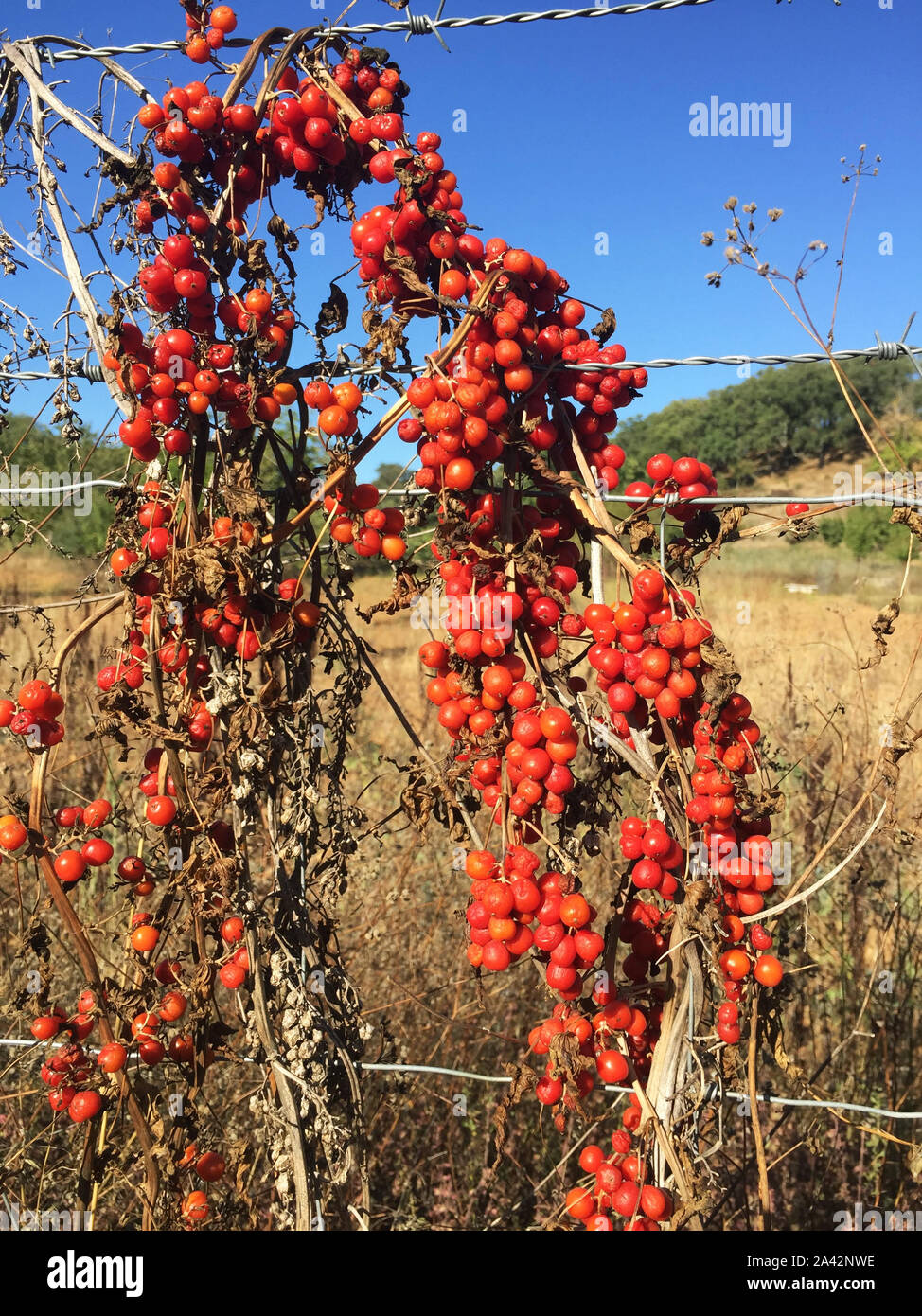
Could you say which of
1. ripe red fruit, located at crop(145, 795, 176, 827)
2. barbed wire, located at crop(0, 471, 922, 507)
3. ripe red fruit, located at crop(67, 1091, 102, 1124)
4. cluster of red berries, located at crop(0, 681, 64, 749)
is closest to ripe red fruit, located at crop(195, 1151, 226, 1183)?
ripe red fruit, located at crop(67, 1091, 102, 1124)

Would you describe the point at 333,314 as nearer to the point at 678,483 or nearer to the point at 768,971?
the point at 678,483

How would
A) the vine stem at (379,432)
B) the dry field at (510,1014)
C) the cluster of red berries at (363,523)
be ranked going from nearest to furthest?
the vine stem at (379,432)
the cluster of red berries at (363,523)
the dry field at (510,1014)

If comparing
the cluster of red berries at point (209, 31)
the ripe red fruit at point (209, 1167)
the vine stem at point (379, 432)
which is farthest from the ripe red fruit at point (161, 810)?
the cluster of red berries at point (209, 31)

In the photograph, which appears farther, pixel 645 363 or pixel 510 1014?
pixel 510 1014

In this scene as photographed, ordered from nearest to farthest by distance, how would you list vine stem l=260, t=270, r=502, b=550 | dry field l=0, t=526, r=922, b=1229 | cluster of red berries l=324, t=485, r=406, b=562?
vine stem l=260, t=270, r=502, b=550
cluster of red berries l=324, t=485, r=406, b=562
dry field l=0, t=526, r=922, b=1229

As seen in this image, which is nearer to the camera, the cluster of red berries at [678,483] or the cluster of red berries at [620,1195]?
the cluster of red berries at [620,1195]

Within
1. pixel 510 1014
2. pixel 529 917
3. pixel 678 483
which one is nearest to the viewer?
pixel 529 917

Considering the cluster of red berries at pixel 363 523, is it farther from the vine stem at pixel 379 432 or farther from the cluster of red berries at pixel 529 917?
the cluster of red berries at pixel 529 917

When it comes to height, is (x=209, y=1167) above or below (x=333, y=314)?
below

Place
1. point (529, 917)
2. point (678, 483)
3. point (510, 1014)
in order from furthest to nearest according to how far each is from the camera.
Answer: point (510, 1014)
point (678, 483)
point (529, 917)

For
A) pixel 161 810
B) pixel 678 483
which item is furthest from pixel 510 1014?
pixel 678 483

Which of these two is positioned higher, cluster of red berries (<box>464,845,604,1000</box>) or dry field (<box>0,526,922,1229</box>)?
cluster of red berries (<box>464,845,604,1000</box>)

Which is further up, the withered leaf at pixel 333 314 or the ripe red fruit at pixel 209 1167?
the withered leaf at pixel 333 314

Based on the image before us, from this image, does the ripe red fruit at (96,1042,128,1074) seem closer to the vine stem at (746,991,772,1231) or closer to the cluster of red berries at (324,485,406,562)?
the cluster of red berries at (324,485,406,562)
